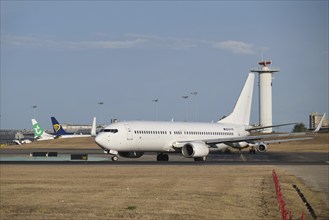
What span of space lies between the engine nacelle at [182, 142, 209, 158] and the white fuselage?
3.63 feet

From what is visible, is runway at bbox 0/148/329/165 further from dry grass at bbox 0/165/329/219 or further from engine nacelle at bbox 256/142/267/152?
dry grass at bbox 0/165/329/219

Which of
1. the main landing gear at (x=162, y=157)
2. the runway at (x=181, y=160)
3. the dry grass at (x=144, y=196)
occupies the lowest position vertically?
the dry grass at (x=144, y=196)

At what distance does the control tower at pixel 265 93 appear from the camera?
502 feet

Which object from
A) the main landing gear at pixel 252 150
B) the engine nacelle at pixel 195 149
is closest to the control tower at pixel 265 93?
the main landing gear at pixel 252 150

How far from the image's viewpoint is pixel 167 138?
200 ft

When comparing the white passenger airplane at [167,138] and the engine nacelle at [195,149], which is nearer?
the white passenger airplane at [167,138]

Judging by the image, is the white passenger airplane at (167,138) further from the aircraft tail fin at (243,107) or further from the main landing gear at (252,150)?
the main landing gear at (252,150)

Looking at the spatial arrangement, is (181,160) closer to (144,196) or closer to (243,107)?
(243,107)

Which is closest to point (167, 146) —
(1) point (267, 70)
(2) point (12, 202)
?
(2) point (12, 202)

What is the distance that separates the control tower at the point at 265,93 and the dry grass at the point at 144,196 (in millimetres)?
115236

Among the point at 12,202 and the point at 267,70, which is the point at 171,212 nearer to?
the point at 12,202

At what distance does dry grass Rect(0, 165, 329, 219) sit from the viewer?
20.8 m

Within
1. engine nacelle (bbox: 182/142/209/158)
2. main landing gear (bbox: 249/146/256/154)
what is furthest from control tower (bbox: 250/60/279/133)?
engine nacelle (bbox: 182/142/209/158)

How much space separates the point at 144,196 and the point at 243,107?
50607mm
